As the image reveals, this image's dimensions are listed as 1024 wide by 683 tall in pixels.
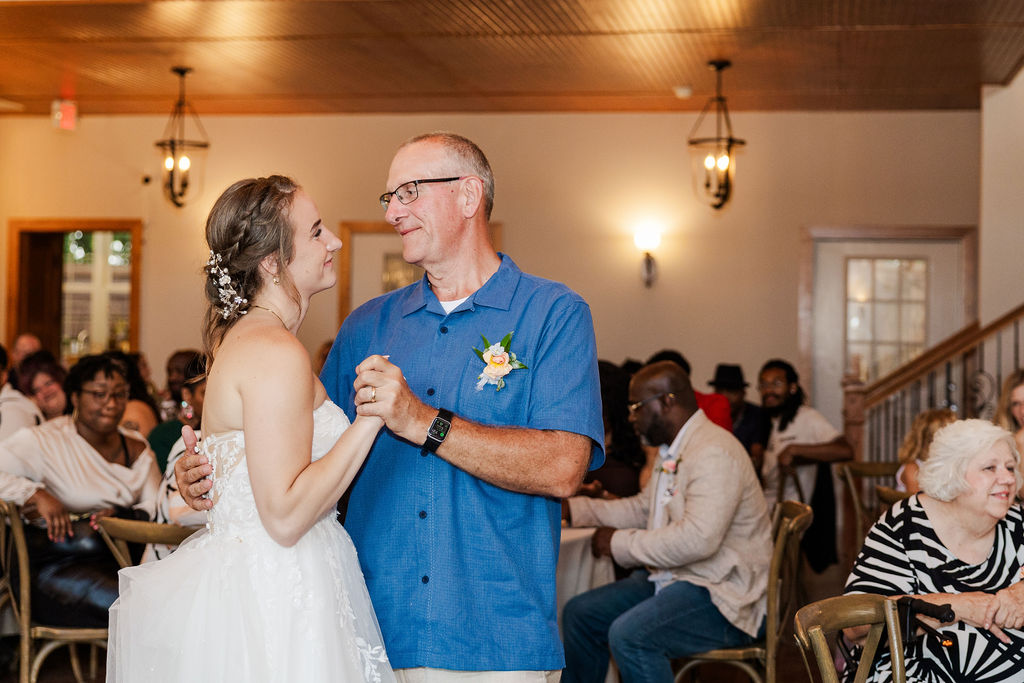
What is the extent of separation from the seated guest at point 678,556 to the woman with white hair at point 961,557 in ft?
2.64

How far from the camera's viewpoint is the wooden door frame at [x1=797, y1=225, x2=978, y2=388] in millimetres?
9281

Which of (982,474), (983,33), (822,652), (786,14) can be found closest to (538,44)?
(786,14)

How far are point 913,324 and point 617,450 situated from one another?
16.7 ft

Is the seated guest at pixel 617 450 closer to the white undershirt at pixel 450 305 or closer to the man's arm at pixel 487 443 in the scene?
the white undershirt at pixel 450 305

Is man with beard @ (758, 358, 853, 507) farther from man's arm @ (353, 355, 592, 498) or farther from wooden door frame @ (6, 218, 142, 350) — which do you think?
wooden door frame @ (6, 218, 142, 350)

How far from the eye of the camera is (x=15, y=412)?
239 inches

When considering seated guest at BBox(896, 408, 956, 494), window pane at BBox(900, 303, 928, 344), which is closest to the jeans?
seated guest at BBox(896, 408, 956, 494)

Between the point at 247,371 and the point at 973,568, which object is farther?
the point at 973,568

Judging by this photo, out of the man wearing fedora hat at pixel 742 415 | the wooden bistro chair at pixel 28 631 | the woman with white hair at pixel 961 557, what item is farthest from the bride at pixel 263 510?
the man wearing fedora hat at pixel 742 415

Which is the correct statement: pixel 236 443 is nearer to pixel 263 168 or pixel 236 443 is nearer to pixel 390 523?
pixel 390 523

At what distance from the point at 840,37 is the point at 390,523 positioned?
19.1 feet

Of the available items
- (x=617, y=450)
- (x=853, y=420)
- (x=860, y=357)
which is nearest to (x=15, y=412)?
(x=617, y=450)

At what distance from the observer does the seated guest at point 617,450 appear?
5.11 meters

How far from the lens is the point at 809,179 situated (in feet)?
30.8
